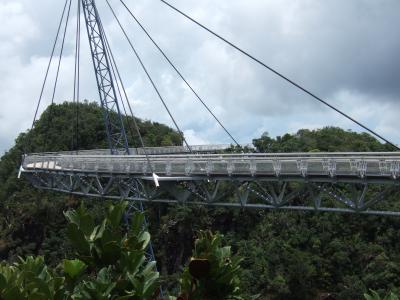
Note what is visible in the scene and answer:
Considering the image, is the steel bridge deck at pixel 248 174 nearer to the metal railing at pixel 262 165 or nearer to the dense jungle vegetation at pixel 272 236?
the metal railing at pixel 262 165

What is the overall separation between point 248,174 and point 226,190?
3.86 meters

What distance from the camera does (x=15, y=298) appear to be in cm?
495

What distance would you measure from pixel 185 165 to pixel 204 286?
16.5 m

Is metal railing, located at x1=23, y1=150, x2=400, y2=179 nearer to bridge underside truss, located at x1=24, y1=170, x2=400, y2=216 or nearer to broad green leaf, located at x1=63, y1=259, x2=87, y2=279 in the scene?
bridge underside truss, located at x1=24, y1=170, x2=400, y2=216

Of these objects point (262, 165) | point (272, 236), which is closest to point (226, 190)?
point (262, 165)

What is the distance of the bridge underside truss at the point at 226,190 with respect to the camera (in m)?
18.2

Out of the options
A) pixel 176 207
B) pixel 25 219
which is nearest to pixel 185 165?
pixel 176 207

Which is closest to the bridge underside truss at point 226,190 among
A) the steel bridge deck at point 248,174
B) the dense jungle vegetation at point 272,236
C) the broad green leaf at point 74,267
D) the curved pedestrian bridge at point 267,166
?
the steel bridge deck at point 248,174

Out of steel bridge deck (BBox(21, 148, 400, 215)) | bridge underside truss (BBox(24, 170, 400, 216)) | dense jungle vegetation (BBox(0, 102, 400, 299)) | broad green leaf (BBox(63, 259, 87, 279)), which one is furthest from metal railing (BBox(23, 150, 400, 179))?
broad green leaf (BBox(63, 259, 87, 279))

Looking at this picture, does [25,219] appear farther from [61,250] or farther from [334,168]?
[334,168]

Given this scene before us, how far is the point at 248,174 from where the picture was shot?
787 inches

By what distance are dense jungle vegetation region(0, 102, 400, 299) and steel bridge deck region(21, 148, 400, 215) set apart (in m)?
1.84

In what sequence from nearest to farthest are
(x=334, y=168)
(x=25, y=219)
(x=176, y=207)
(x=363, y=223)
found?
(x=334, y=168) < (x=363, y=223) < (x=176, y=207) < (x=25, y=219)

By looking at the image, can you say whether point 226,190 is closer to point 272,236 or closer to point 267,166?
point 267,166
